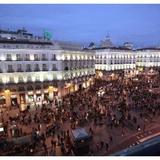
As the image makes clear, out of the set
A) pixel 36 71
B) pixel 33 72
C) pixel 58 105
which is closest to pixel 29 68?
pixel 33 72

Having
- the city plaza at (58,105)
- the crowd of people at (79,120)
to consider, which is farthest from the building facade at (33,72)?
the crowd of people at (79,120)

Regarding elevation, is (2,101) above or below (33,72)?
below

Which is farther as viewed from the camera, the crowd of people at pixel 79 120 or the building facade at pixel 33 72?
the building facade at pixel 33 72

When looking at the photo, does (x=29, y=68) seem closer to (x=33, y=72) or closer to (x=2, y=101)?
(x=33, y=72)

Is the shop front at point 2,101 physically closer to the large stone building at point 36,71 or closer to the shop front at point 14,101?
the large stone building at point 36,71

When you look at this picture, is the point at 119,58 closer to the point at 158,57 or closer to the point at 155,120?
the point at 158,57

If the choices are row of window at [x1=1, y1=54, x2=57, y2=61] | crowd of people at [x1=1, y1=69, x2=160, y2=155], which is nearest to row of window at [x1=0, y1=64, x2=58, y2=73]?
row of window at [x1=1, y1=54, x2=57, y2=61]

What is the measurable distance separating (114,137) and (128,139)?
1.34 m

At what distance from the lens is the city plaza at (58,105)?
22.4 metres

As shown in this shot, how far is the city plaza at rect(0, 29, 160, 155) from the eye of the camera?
22391 millimetres

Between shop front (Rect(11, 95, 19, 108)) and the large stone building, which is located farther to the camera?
shop front (Rect(11, 95, 19, 108))

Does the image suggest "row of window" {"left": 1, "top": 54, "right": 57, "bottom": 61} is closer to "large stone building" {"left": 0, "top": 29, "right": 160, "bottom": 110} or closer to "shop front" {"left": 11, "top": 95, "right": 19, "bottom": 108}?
"large stone building" {"left": 0, "top": 29, "right": 160, "bottom": 110}

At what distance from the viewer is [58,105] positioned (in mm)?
35656

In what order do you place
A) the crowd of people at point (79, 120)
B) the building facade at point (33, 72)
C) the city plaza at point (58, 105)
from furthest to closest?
the building facade at point (33, 72) → the city plaza at point (58, 105) → the crowd of people at point (79, 120)
